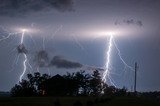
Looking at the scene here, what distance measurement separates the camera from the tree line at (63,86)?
77256mm

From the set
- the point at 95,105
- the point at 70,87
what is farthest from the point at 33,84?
the point at 95,105

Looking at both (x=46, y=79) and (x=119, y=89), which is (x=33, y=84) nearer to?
(x=46, y=79)

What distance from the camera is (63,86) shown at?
A: 256ft

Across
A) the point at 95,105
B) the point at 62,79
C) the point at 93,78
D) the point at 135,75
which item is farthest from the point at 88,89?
the point at 95,105

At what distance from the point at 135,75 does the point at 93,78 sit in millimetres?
14297

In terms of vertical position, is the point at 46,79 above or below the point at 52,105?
above

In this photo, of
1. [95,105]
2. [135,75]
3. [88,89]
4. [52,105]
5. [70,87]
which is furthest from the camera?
[88,89]

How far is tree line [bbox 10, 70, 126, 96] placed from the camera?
3042 inches

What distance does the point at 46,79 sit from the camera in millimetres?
81625

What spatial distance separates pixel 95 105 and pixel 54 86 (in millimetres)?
33171

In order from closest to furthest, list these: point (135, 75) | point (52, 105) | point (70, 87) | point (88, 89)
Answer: point (52, 105) < point (135, 75) < point (70, 87) < point (88, 89)

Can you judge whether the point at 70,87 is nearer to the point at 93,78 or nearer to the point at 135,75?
the point at 93,78

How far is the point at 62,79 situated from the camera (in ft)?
260

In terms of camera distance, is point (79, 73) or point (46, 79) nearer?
point (46, 79)
